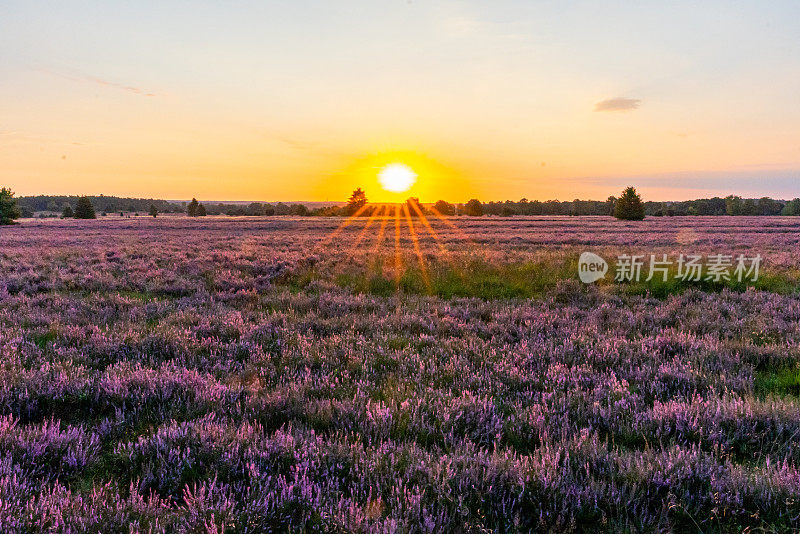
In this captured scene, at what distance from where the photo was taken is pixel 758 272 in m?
11.6

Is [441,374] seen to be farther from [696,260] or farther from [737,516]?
[696,260]

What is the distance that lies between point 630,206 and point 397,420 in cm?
7811

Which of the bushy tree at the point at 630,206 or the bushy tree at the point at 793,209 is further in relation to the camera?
the bushy tree at the point at 793,209

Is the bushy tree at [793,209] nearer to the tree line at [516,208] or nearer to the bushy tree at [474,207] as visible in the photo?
the tree line at [516,208]

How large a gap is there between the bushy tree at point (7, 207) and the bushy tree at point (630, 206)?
93.9m

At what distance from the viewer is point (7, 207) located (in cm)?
6494

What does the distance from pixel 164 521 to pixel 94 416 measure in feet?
6.68

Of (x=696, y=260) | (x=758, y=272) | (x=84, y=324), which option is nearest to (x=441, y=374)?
(x=84, y=324)

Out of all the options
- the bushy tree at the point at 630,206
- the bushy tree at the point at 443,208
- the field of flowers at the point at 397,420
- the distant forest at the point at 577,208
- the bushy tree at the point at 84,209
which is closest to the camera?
the field of flowers at the point at 397,420

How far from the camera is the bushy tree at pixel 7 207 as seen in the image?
62.4m

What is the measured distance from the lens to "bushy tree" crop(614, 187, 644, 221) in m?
70.7

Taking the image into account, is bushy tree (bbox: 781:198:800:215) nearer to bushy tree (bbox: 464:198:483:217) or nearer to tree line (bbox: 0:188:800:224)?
tree line (bbox: 0:188:800:224)

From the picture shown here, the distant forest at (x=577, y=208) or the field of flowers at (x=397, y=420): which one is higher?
the distant forest at (x=577, y=208)

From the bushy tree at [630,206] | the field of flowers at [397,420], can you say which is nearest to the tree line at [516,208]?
the bushy tree at [630,206]
